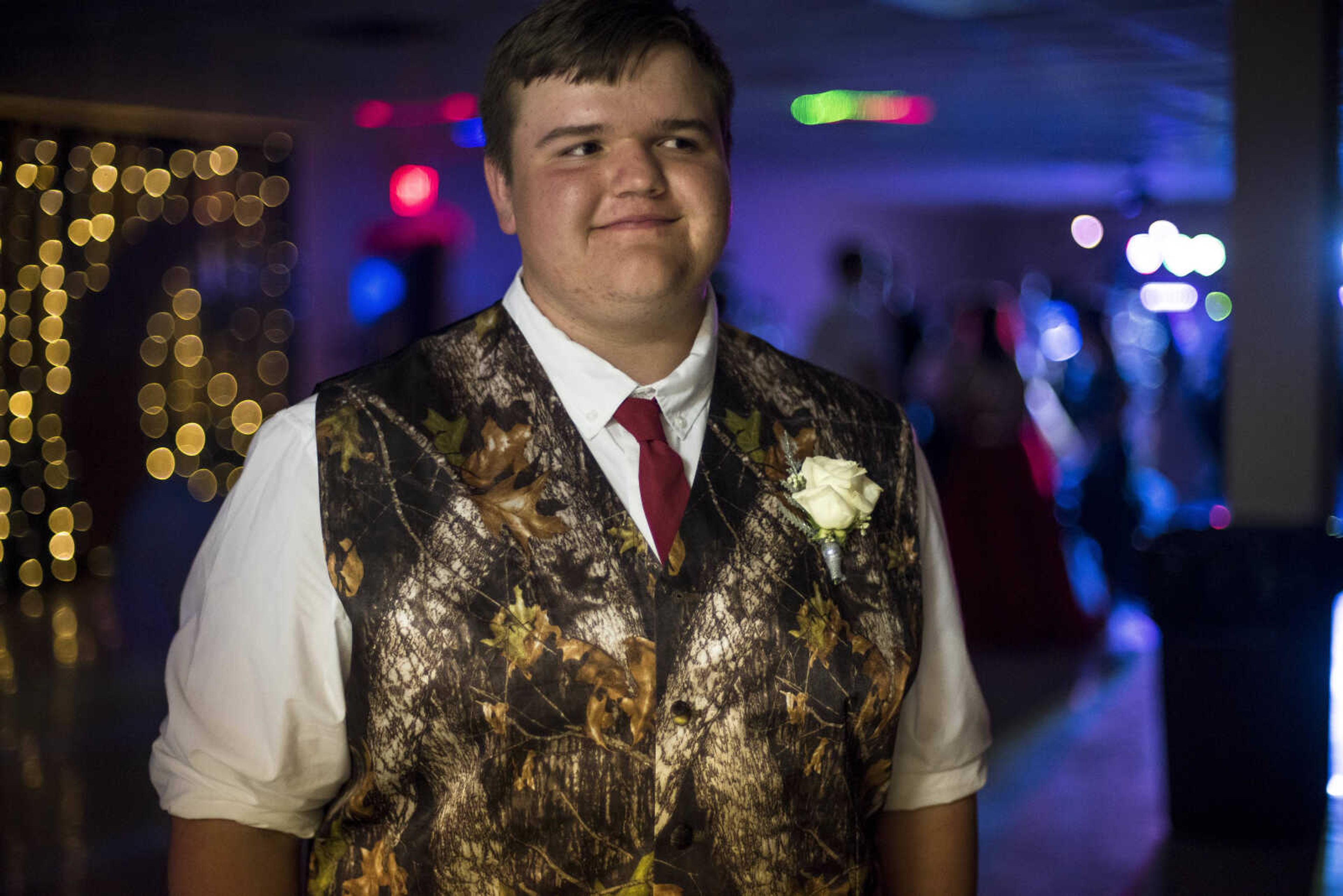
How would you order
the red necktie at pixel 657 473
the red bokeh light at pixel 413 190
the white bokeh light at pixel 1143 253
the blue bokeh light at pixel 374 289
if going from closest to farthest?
the red necktie at pixel 657 473 < the blue bokeh light at pixel 374 289 < the red bokeh light at pixel 413 190 < the white bokeh light at pixel 1143 253

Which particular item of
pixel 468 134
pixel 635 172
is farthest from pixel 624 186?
pixel 468 134

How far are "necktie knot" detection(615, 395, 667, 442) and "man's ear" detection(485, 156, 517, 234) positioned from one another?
227 mm

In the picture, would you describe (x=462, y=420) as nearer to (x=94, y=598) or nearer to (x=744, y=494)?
(x=744, y=494)

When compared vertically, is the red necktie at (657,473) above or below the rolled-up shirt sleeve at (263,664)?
above

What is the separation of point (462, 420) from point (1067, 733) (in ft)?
13.2

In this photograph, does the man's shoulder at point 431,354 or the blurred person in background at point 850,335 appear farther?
the blurred person in background at point 850,335

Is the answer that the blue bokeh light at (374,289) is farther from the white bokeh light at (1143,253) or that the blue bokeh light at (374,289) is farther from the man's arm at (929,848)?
the white bokeh light at (1143,253)

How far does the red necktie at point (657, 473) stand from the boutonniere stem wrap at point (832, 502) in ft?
0.42

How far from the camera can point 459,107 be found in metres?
8.66

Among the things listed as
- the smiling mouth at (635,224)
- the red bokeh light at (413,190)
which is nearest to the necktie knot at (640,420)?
the smiling mouth at (635,224)

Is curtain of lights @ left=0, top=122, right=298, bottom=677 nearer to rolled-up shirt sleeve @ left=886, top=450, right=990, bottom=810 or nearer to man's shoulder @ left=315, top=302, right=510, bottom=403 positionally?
man's shoulder @ left=315, top=302, right=510, bottom=403

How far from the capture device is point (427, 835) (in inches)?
52.8

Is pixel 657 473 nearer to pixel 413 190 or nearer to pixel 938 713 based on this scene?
pixel 938 713

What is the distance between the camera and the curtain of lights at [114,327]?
7.43 meters
